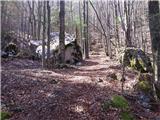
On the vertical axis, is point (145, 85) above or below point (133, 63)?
below

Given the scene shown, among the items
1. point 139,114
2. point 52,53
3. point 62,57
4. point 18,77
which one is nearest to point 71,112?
point 139,114

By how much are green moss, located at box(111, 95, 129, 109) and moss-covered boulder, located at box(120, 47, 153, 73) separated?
715 centimetres

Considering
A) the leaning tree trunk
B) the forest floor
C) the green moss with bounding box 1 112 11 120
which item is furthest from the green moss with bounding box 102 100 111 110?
the leaning tree trunk

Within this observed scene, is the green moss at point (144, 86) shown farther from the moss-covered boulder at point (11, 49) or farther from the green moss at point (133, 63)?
the moss-covered boulder at point (11, 49)

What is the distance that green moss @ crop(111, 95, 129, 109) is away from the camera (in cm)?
1034

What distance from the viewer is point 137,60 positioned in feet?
61.5

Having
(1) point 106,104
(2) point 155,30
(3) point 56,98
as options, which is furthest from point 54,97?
(2) point 155,30

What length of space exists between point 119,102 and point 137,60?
8646mm

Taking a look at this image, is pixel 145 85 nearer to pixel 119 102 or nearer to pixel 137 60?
pixel 119 102

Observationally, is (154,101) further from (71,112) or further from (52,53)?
(52,53)

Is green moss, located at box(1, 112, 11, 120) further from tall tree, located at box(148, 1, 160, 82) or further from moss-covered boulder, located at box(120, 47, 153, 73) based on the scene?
moss-covered boulder, located at box(120, 47, 153, 73)

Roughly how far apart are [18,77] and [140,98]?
518 cm

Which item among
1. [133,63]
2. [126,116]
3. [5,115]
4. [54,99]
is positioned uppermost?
[133,63]

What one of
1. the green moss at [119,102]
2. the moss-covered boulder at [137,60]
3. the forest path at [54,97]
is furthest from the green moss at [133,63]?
the green moss at [119,102]
